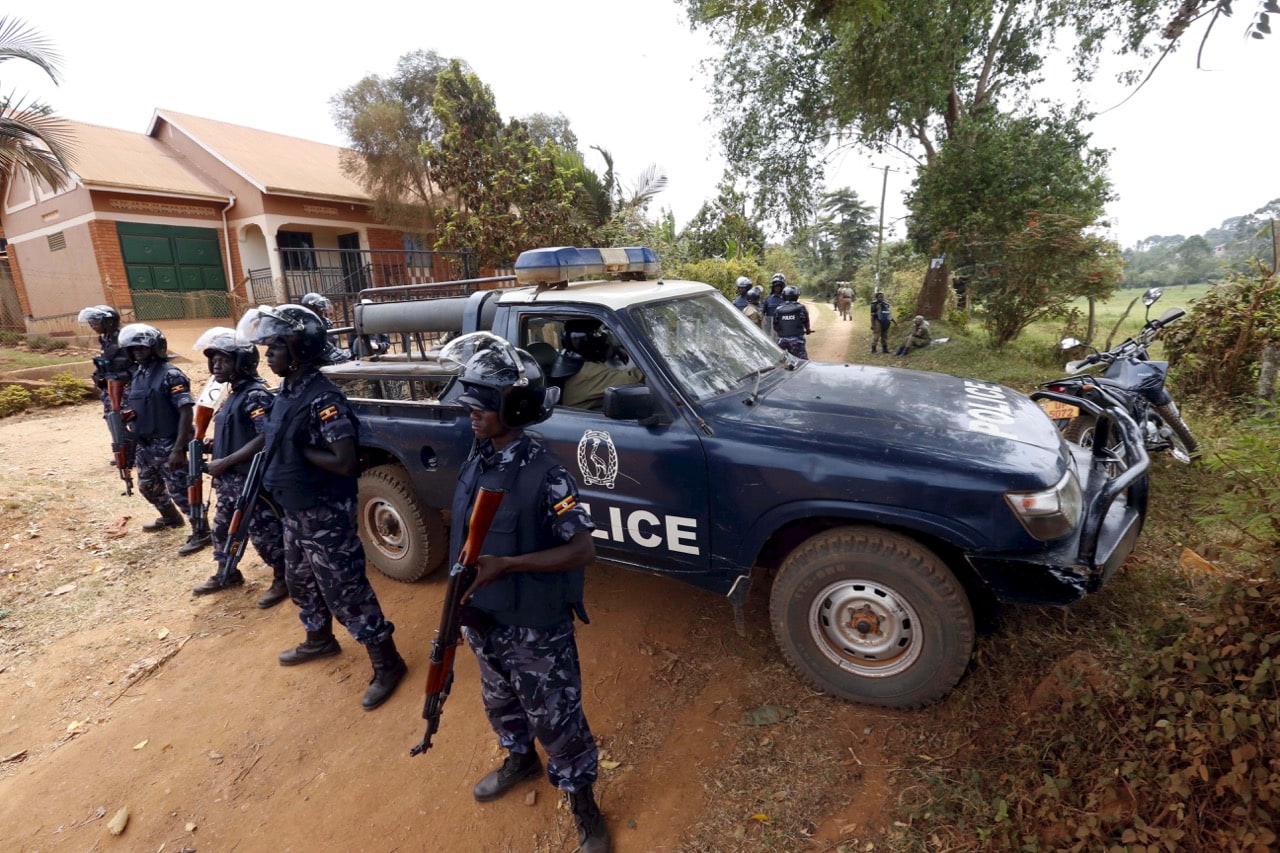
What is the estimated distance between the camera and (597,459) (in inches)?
118

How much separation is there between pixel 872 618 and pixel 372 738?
2.32m

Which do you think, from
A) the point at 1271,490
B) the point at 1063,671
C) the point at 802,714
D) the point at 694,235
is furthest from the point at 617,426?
the point at 694,235

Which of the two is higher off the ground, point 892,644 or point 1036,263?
point 1036,263

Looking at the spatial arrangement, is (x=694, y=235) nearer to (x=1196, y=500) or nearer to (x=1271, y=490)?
(x=1196, y=500)

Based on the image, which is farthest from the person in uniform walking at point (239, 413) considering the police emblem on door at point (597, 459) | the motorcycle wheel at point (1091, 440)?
the motorcycle wheel at point (1091, 440)

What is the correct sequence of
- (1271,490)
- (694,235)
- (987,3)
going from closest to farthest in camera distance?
(1271,490) → (987,3) → (694,235)

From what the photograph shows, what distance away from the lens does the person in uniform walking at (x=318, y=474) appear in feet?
9.27

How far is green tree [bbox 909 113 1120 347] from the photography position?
31.7ft

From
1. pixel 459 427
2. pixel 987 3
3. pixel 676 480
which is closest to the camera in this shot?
pixel 676 480

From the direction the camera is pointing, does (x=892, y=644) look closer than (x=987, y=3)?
Yes

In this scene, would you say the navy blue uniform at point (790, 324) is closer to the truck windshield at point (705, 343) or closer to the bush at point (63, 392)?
the truck windshield at point (705, 343)

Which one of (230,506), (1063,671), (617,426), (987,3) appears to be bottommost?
(1063,671)

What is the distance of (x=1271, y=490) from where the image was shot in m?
1.94

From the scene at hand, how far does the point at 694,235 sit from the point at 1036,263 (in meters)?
10.7
